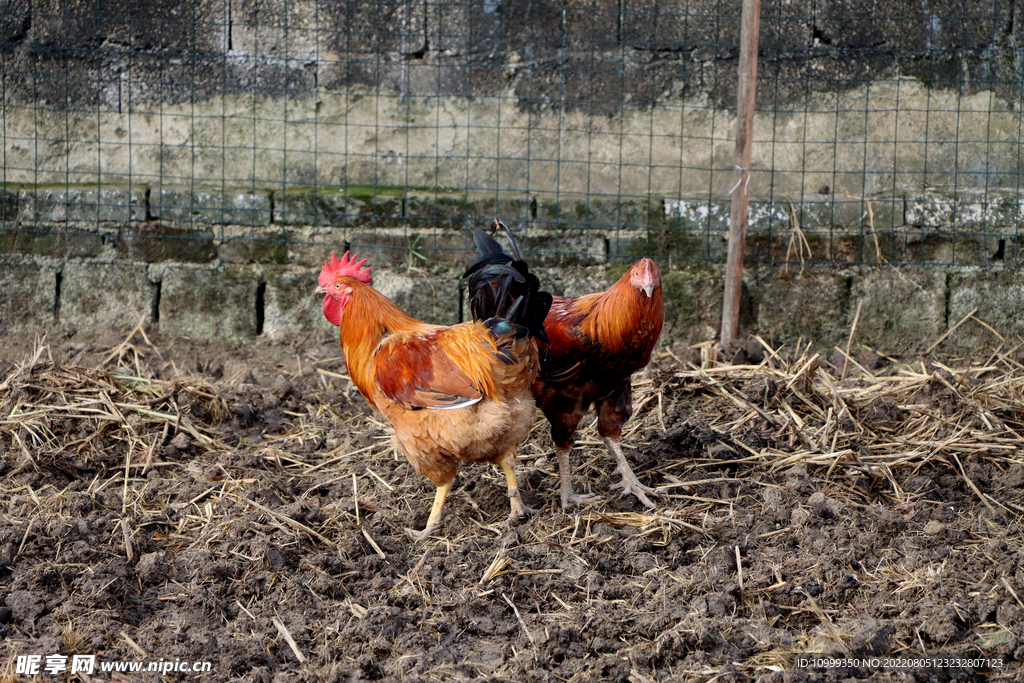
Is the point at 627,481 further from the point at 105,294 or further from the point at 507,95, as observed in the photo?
the point at 105,294

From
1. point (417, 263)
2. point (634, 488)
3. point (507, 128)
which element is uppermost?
point (507, 128)

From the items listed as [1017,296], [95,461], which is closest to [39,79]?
[95,461]

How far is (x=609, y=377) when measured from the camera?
3.78 metres

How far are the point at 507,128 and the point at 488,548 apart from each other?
3.47 m

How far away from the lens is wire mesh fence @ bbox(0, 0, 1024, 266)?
5.65 metres

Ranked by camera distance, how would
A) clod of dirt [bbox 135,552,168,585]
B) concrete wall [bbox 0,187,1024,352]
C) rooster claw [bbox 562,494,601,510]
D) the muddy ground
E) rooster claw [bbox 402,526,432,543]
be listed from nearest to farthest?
the muddy ground → clod of dirt [bbox 135,552,168,585] → rooster claw [bbox 402,526,432,543] → rooster claw [bbox 562,494,601,510] → concrete wall [bbox 0,187,1024,352]

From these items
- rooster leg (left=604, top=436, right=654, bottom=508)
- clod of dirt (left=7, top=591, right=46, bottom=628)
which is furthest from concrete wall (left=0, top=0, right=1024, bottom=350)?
clod of dirt (left=7, top=591, right=46, bottom=628)

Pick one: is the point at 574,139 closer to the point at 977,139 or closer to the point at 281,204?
the point at 281,204

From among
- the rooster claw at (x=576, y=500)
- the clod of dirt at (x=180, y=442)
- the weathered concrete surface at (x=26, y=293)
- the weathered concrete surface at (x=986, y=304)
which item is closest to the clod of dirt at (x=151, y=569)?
the clod of dirt at (x=180, y=442)

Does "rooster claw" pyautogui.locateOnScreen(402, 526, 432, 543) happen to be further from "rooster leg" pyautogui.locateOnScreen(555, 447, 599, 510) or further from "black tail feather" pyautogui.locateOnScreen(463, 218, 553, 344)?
"black tail feather" pyautogui.locateOnScreen(463, 218, 553, 344)

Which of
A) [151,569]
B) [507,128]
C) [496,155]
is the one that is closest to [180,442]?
[151,569]

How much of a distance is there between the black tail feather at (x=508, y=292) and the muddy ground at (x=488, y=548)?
0.93 metres

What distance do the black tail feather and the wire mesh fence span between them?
2369mm

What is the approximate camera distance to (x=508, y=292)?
3408 millimetres
